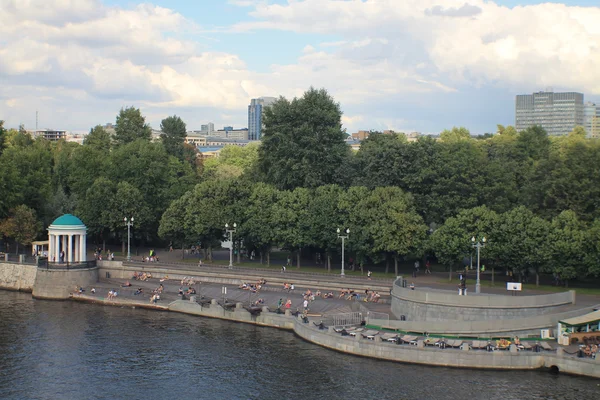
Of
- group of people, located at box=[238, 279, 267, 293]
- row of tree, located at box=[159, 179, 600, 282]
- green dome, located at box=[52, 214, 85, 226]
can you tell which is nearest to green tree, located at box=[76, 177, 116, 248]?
green dome, located at box=[52, 214, 85, 226]

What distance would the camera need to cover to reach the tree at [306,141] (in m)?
93.6

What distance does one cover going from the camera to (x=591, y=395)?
4500 cm

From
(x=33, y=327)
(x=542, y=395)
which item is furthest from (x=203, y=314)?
(x=542, y=395)

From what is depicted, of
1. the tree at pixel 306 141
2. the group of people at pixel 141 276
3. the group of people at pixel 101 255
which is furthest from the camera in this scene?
the tree at pixel 306 141

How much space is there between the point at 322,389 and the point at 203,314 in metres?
23.8

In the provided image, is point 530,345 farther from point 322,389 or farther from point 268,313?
point 268,313

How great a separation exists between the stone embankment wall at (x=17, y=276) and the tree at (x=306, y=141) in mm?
32495

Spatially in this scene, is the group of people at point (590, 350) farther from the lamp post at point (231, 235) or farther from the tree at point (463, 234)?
the lamp post at point (231, 235)

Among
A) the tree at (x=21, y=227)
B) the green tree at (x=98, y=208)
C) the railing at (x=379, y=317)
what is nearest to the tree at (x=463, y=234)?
the railing at (x=379, y=317)

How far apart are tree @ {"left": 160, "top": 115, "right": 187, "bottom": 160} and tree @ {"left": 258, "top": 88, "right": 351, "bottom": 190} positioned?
32.3 meters

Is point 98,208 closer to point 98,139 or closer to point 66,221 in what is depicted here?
point 66,221

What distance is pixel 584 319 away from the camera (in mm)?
53125

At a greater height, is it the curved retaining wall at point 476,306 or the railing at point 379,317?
the curved retaining wall at point 476,306

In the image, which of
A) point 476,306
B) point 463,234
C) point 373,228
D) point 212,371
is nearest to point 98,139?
point 373,228
